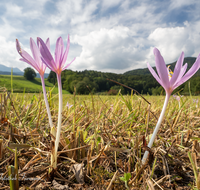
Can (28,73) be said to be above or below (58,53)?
above

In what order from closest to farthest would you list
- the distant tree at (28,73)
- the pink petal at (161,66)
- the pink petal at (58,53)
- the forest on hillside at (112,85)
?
the pink petal at (161,66), the pink petal at (58,53), the forest on hillside at (112,85), the distant tree at (28,73)

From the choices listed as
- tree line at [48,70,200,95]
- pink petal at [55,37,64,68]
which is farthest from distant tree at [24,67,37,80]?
pink petal at [55,37,64,68]

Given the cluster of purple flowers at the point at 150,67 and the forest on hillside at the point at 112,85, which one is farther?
the forest on hillside at the point at 112,85

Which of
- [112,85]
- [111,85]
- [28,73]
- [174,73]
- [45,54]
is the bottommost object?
[174,73]

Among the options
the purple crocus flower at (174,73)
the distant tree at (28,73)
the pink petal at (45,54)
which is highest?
the distant tree at (28,73)

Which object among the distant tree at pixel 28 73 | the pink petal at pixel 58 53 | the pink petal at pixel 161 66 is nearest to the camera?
the pink petal at pixel 161 66

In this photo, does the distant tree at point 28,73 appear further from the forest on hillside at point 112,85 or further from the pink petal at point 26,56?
the pink petal at point 26,56

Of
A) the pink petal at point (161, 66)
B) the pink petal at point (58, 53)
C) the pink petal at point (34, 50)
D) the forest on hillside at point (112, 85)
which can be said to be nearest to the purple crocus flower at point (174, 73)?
the pink petal at point (161, 66)

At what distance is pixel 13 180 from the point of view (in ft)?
2.74

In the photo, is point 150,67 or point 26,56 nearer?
point 150,67

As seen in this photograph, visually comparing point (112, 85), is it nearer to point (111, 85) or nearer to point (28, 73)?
point (111, 85)

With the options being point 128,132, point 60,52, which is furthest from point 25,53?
point 128,132

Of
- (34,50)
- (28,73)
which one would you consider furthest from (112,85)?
(28,73)

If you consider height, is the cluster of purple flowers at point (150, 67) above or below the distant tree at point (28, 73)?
below
